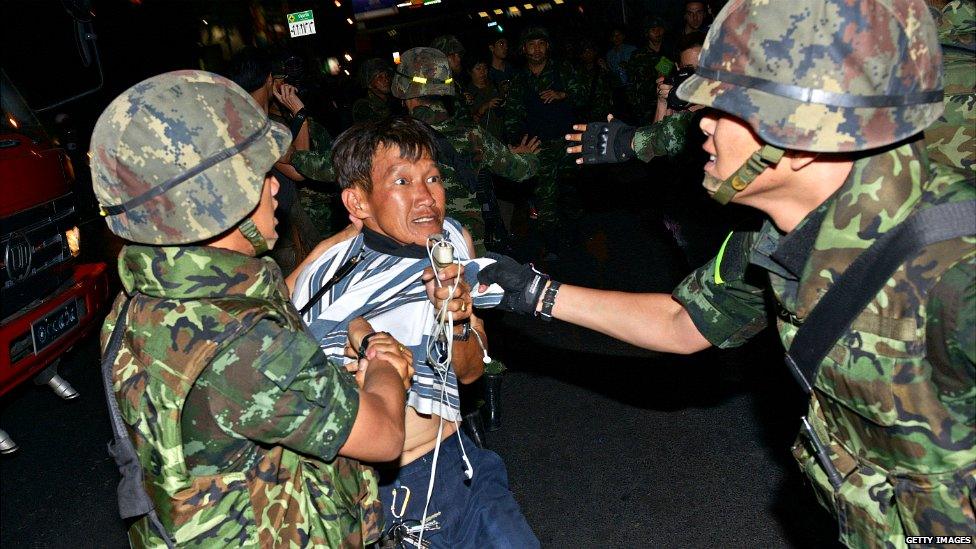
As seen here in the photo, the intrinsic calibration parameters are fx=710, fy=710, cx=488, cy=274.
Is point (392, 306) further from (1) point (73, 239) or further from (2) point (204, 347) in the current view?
(1) point (73, 239)

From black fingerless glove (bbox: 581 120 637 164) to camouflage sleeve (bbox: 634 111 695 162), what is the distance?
1.60ft

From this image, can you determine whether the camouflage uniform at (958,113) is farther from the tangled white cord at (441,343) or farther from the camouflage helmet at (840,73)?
the tangled white cord at (441,343)

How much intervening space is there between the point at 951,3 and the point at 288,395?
10.9ft

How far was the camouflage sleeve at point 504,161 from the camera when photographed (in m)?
5.22

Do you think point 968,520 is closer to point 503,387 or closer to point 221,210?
point 221,210

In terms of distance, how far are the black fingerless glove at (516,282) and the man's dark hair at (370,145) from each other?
1.85ft

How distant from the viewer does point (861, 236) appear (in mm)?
1731

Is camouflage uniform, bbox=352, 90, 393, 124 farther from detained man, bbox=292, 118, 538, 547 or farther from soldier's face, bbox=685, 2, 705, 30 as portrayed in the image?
detained man, bbox=292, 118, 538, 547

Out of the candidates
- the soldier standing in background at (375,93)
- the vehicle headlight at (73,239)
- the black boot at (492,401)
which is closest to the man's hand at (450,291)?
the black boot at (492,401)

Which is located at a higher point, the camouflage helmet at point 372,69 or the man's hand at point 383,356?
the man's hand at point 383,356

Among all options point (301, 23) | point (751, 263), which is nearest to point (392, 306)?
point (751, 263)

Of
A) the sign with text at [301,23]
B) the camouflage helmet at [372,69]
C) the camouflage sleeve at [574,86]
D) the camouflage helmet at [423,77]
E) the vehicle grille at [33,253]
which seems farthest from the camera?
the sign with text at [301,23]

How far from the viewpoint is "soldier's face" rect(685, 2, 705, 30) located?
914cm

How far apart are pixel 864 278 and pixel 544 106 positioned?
676 cm
